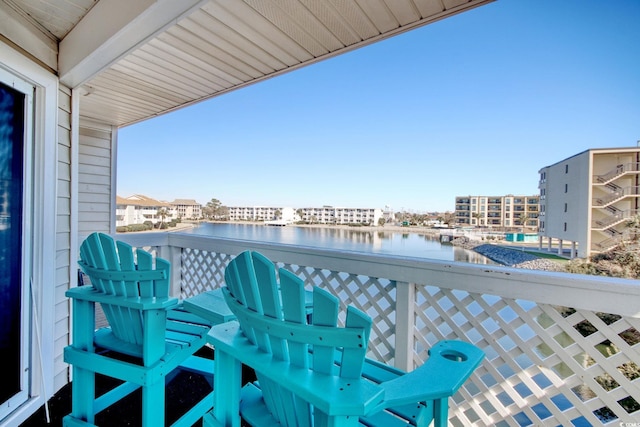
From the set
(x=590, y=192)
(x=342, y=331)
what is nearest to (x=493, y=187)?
(x=590, y=192)

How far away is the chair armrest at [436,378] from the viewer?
76cm

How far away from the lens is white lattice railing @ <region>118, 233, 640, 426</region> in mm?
1198

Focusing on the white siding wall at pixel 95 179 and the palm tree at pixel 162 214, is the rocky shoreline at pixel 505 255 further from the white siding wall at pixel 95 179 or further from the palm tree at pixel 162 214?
the white siding wall at pixel 95 179

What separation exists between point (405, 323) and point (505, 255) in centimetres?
99

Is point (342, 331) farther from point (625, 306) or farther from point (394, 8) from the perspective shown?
point (394, 8)

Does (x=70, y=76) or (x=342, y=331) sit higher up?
(x=70, y=76)

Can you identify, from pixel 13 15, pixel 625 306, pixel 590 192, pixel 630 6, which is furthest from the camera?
pixel 630 6

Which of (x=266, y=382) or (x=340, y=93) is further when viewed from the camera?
(x=340, y=93)

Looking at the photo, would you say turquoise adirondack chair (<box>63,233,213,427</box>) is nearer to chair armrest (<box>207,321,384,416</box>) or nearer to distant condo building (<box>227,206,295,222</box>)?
chair armrest (<box>207,321,384,416</box>)

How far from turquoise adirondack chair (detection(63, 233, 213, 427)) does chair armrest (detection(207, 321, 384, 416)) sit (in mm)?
618

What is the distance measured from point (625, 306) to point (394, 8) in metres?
1.70

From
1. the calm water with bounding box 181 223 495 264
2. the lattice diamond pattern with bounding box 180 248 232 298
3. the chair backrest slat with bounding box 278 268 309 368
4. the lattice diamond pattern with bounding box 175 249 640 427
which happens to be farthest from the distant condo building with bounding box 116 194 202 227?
the chair backrest slat with bounding box 278 268 309 368

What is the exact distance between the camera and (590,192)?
2.06 meters

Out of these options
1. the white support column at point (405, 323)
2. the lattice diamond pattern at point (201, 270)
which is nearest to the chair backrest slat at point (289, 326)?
the white support column at point (405, 323)
